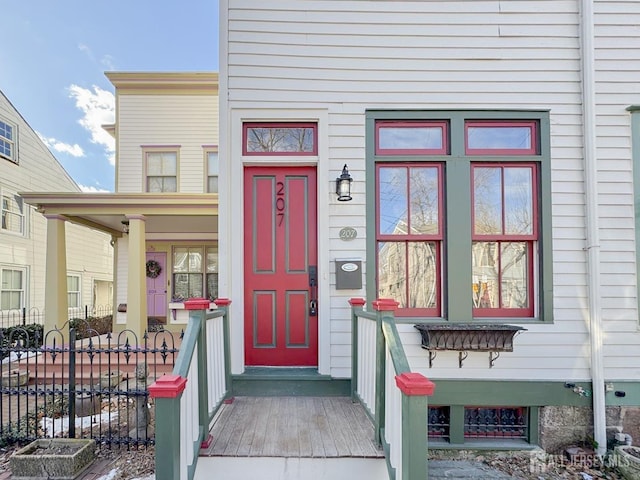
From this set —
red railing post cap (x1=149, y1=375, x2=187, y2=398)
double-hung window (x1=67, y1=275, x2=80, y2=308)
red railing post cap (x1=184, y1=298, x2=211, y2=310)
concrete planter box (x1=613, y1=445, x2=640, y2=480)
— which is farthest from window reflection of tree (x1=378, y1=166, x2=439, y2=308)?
double-hung window (x1=67, y1=275, x2=80, y2=308)

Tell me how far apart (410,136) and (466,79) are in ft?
2.66

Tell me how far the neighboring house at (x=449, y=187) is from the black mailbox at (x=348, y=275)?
7 centimetres

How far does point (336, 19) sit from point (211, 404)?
376 cm

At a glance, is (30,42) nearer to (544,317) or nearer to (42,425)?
(42,425)

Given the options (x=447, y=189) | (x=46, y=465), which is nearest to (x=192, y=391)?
(x=46, y=465)

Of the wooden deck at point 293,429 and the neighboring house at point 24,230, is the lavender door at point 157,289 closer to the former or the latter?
the neighboring house at point 24,230

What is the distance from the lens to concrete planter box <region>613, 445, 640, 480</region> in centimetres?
285

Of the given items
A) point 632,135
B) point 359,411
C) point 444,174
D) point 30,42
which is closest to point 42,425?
point 359,411

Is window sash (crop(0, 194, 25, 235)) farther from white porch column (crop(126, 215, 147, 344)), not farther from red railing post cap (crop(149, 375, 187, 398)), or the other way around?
red railing post cap (crop(149, 375, 187, 398))

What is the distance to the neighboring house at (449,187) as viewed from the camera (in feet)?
10.7

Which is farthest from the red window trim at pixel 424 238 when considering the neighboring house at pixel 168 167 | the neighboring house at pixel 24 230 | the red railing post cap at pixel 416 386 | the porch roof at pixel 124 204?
the neighboring house at pixel 24 230

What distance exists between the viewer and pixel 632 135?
3.36 meters

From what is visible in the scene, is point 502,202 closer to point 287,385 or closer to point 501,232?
point 501,232

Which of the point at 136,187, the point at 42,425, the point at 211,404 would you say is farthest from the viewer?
the point at 136,187
